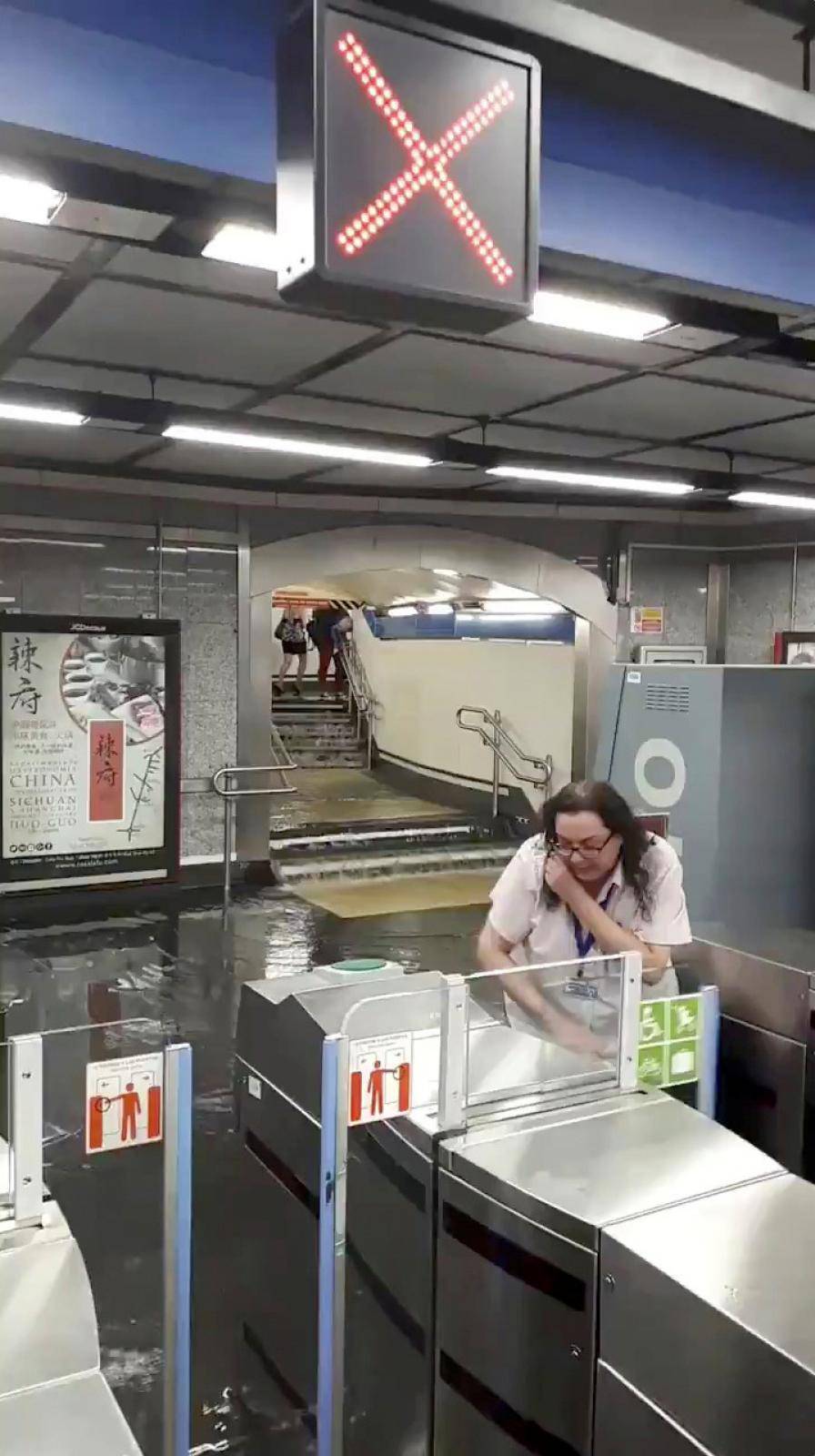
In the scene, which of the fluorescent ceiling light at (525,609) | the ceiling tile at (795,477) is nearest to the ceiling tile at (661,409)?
the ceiling tile at (795,477)

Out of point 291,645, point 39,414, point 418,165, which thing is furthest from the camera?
point 291,645

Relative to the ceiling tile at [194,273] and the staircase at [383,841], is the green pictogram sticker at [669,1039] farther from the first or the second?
the staircase at [383,841]

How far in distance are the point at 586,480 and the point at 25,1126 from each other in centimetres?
572

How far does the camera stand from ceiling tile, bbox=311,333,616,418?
4.16m

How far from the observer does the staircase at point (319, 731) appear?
13406 mm

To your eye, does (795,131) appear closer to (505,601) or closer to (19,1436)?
(19,1436)

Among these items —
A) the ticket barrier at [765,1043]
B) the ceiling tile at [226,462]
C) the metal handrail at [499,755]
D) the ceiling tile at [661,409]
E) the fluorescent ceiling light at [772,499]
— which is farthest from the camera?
the metal handrail at [499,755]

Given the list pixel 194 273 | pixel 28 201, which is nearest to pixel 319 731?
pixel 194 273

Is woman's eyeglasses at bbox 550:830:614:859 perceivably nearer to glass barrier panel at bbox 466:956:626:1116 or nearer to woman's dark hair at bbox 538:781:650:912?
woman's dark hair at bbox 538:781:650:912

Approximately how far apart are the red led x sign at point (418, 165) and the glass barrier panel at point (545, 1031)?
1140 mm

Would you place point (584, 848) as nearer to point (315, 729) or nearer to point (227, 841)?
point (227, 841)

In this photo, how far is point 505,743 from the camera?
10.8 meters

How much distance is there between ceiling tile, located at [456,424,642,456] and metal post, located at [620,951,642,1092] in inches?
162

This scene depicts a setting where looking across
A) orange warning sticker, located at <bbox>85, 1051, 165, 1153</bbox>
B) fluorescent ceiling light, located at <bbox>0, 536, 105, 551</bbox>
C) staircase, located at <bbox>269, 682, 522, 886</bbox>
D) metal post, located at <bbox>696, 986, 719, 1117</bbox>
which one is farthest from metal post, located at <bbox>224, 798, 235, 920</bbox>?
orange warning sticker, located at <bbox>85, 1051, 165, 1153</bbox>
